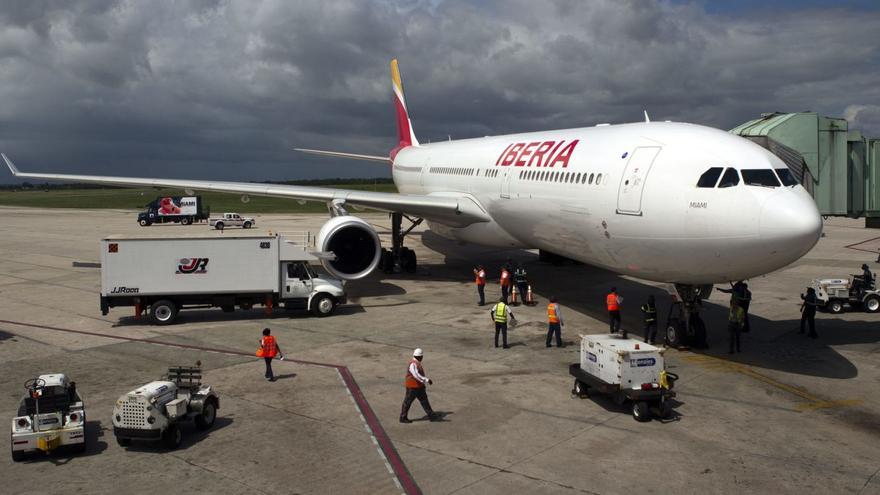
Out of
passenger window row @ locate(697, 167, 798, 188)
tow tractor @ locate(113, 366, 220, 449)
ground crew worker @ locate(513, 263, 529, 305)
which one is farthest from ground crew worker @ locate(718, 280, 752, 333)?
tow tractor @ locate(113, 366, 220, 449)

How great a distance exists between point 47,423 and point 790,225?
12.0 m

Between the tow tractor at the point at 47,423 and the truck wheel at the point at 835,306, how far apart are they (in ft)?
62.5

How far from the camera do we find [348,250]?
2159 cm

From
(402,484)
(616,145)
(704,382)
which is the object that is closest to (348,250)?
(616,145)

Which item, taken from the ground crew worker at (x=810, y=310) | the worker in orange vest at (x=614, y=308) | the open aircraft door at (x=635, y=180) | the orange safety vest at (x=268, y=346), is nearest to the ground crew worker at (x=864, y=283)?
the ground crew worker at (x=810, y=310)

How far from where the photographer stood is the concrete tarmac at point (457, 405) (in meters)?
8.82

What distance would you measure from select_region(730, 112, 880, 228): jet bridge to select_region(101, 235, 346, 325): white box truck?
12.5 m

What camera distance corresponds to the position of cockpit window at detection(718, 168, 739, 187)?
41.5ft

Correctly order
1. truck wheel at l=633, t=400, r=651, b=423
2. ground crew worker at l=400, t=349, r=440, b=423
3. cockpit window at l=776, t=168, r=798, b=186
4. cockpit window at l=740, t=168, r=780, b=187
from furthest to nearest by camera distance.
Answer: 1. cockpit window at l=776, t=168, r=798, b=186
2. cockpit window at l=740, t=168, r=780, b=187
3. truck wheel at l=633, t=400, r=651, b=423
4. ground crew worker at l=400, t=349, r=440, b=423

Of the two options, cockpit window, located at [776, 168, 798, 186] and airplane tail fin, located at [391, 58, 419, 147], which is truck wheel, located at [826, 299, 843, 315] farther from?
airplane tail fin, located at [391, 58, 419, 147]

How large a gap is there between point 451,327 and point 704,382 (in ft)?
22.1

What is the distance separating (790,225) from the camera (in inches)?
462

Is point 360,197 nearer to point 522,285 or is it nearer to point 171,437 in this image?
point 522,285

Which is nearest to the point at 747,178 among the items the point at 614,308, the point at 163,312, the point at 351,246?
the point at 614,308
